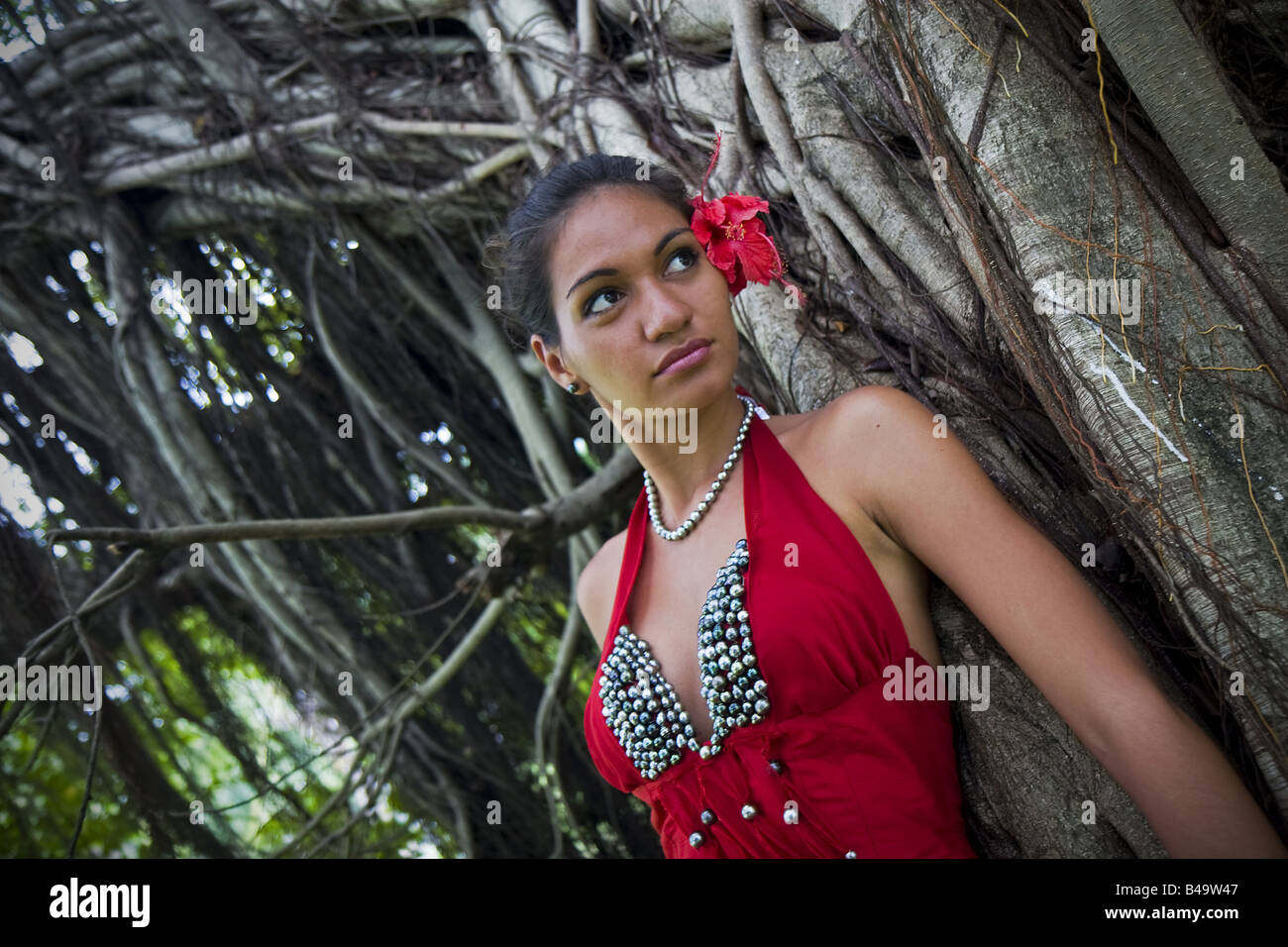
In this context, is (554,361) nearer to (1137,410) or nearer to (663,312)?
(663,312)

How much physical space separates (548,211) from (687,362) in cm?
27

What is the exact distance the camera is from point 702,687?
1.31 metres

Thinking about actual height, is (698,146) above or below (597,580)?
above

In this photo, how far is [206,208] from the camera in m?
2.79

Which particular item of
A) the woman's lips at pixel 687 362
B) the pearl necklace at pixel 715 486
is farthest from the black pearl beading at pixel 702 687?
the woman's lips at pixel 687 362

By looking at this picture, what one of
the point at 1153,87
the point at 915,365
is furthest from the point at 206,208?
the point at 1153,87

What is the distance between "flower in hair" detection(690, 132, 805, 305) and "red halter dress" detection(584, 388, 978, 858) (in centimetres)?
23

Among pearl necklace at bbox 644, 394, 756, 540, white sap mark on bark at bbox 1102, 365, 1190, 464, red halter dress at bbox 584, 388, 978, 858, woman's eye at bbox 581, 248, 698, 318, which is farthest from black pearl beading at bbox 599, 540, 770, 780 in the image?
white sap mark on bark at bbox 1102, 365, 1190, 464

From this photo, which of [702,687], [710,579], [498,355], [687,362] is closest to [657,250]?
[687,362]

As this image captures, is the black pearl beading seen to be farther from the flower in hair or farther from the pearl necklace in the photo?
the flower in hair

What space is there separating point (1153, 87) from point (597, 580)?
0.91m

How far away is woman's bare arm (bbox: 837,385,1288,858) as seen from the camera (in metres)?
1.06

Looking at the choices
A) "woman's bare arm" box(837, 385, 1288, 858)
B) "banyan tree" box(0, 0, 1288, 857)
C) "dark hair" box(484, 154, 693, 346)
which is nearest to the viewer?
"woman's bare arm" box(837, 385, 1288, 858)
